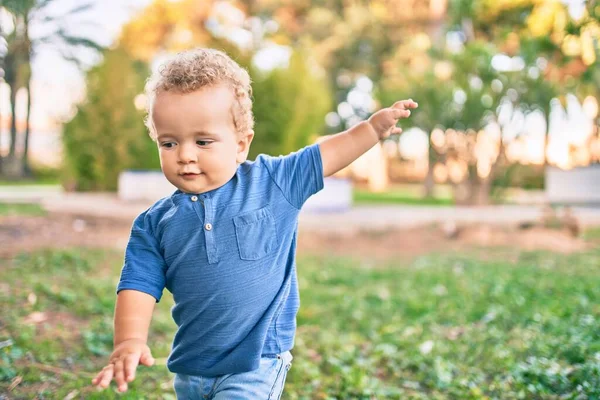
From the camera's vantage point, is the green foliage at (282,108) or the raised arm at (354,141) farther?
the green foliage at (282,108)

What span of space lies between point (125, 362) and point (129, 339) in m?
0.09

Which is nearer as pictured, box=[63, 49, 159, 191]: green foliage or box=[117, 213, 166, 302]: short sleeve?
box=[117, 213, 166, 302]: short sleeve

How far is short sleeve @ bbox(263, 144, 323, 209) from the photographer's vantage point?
205 cm

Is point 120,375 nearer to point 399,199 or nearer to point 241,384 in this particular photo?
point 241,384

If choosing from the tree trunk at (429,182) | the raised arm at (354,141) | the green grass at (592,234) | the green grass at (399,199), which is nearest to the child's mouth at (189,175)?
the raised arm at (354,141)

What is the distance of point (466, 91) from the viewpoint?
1340cm

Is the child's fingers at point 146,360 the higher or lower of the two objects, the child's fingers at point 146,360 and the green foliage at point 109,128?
the lower

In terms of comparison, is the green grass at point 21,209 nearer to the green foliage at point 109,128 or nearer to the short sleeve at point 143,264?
the green foliage at point 109,128

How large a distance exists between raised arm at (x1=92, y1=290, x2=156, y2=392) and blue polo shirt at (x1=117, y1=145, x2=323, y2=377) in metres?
0.03

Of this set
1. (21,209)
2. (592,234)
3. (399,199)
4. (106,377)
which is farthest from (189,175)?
(399,199)

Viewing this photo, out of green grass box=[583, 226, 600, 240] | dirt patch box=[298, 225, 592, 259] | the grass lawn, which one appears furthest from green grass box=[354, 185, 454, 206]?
the grass lawn

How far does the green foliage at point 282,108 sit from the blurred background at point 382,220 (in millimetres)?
29

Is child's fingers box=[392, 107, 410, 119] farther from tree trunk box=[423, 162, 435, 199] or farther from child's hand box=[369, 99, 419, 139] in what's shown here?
tree trunk box=[423, 162, 435, 199]

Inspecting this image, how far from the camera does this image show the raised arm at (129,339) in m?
1.67
